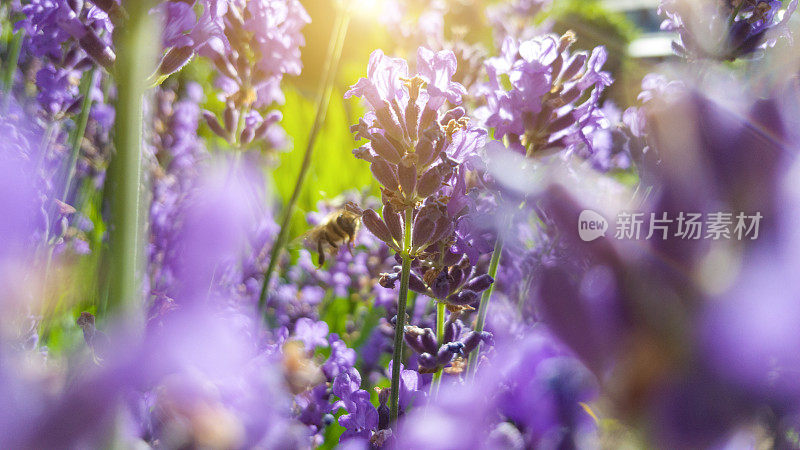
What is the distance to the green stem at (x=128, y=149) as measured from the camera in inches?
10.4

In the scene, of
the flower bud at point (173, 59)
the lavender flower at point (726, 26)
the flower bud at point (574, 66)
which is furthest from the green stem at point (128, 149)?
the lavender flower at point (726, 26)

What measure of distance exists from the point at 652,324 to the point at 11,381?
0.63 feet

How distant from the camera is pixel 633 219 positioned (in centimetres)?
21

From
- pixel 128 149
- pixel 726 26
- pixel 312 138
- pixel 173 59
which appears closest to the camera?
pixel 128 149

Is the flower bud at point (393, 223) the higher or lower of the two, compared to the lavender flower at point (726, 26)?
lower

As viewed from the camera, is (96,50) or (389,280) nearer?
(96,50)

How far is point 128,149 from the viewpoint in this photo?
281mm

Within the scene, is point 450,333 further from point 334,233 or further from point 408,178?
point 334,233

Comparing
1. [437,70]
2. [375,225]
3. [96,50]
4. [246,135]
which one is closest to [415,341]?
[375,225]

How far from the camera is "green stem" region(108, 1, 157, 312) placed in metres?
0.27

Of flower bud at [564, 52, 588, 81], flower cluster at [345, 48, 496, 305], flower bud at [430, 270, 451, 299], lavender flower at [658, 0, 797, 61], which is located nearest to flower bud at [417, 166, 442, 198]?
flower cluster at [345, 48, 496, 305]

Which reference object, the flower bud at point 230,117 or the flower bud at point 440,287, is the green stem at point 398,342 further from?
the flower bud at point 230,117

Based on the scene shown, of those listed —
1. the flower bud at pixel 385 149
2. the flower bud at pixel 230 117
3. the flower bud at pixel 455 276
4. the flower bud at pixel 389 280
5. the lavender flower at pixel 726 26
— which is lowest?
the flower bud at pixel 389 280

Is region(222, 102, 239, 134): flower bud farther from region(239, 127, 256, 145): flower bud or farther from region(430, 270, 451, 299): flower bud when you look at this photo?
region(430, 270, 451, 299): flower bud
